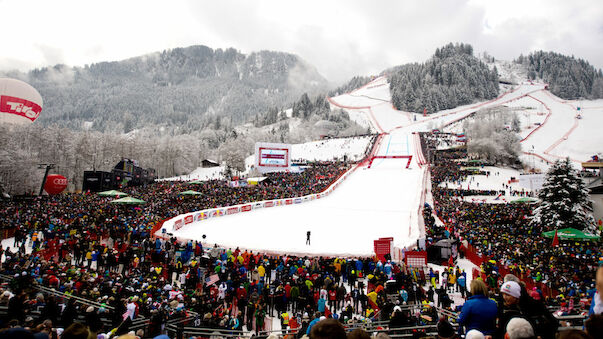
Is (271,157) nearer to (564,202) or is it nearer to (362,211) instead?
(362,211)

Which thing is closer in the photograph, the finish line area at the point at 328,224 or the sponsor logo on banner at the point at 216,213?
the finish line area at the point at 328,224

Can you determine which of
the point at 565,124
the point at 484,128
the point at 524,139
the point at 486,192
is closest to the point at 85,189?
the point at 486,192

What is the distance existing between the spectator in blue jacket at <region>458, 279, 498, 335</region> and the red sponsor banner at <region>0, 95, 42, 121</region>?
199ft

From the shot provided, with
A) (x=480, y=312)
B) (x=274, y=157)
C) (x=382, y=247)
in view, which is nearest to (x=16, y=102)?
(x=274, y=157)

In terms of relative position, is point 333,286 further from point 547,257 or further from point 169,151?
point 169,151

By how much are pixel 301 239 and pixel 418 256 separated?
24.7ft

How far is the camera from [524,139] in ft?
271

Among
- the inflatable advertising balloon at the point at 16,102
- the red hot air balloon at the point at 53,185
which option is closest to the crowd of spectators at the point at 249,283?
the red hot air balloon at the point at 53,185

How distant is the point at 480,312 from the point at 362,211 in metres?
24.8

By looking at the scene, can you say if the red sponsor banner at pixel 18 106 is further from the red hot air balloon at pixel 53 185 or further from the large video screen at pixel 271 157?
the large video screen at pixel 271 157

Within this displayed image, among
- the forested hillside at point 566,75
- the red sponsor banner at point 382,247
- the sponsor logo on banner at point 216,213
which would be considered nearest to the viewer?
the red sponsor banner at point 382,247

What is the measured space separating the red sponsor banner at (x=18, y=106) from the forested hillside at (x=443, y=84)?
127245 mm

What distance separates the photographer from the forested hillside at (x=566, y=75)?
150 m

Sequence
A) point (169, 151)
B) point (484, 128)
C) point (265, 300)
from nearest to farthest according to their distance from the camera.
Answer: point (265, 300), point (169, 151), point (484, 128)
